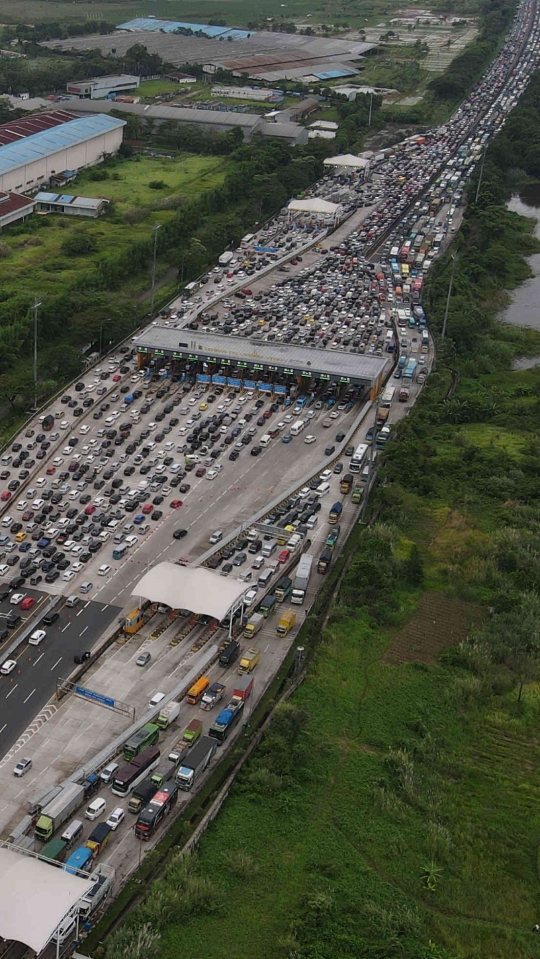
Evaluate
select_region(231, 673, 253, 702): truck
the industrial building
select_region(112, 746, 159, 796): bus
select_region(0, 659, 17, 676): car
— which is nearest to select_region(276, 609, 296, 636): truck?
select_region(231, 673, 253, 702): truck

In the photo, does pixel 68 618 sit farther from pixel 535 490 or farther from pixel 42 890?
pixel 535 490

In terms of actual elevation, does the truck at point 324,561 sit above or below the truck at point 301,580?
below

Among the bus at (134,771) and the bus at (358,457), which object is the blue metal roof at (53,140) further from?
the bus at (134,771)

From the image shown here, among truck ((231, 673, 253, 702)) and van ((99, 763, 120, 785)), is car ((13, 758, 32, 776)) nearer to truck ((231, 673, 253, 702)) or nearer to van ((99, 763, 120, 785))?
van ((99, 763, 120, 785))

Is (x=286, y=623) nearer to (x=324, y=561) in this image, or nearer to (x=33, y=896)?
(x=324, y=561)

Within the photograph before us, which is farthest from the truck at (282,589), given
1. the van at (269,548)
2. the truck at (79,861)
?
the truck at (79,861)
